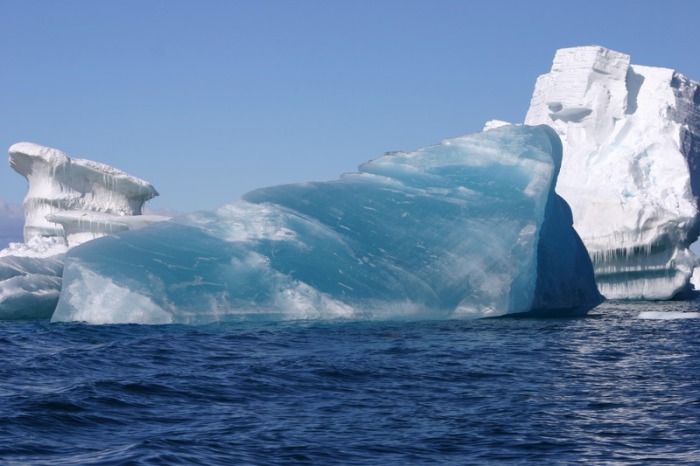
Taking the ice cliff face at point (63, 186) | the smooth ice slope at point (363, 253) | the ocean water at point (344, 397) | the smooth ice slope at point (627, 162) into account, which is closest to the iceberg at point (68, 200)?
the ice cliff face at point (63, 186)

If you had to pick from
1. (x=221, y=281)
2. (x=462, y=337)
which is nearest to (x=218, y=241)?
(x=221, y=281)

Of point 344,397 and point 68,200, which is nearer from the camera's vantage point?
point 344,397

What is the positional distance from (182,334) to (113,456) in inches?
266

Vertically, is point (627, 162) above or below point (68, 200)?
above

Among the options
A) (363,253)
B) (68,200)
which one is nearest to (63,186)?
(68,200)

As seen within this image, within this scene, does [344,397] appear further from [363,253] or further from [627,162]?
[627,162]

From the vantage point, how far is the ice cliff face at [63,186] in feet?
77.3

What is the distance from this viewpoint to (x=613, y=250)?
960 inches

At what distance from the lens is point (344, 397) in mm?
8328

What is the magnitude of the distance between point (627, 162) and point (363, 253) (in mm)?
13045

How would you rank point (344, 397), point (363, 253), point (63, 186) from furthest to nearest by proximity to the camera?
point (63, 186) → point (363, 253) → point (344, 397)

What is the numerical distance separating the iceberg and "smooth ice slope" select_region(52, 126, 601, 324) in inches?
281

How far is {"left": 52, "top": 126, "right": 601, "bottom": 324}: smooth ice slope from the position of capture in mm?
14344

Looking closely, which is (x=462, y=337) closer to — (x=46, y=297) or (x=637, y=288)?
(x=46, y=297)
